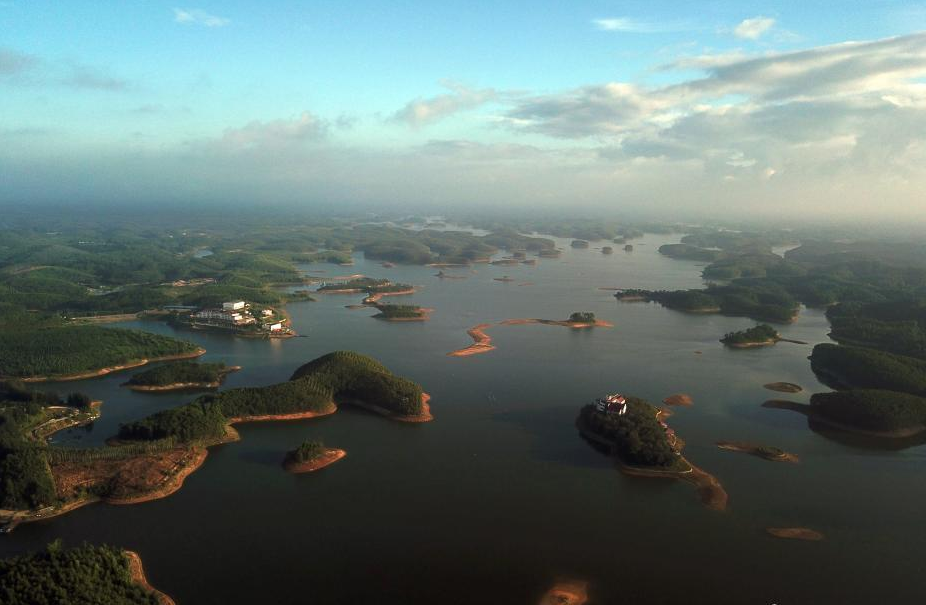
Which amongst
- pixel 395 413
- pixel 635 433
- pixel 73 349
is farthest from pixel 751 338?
pixel 73 349

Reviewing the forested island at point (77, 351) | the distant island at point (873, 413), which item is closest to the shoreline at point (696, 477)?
the distant island at point (873, 413)

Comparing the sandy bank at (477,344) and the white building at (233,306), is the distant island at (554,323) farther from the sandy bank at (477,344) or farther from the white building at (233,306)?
the white building at (233,306)

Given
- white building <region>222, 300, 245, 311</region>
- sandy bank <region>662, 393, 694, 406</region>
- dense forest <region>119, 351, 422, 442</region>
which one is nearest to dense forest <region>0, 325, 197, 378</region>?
white building <region>222, 300, 245, 311</region>

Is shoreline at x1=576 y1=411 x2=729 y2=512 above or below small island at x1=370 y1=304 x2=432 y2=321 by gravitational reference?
below

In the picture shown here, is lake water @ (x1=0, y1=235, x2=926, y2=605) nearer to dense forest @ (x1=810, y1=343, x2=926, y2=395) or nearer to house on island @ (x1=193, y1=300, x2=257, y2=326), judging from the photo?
dense forest @ (x1=810, y1=343, x2=926, y2=395)

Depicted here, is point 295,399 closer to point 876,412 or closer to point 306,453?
point 306,453

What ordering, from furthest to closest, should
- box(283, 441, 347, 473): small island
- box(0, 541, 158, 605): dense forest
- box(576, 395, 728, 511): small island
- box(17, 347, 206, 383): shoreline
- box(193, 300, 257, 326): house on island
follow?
box(193, 300, 257, 326): house on island < box(17, 347, 206, 383): shoreline < box(283, 441, 347, 473): small island < box(576, 395, 728, 511): small island < box(0, 541, 158, 605): dense forest

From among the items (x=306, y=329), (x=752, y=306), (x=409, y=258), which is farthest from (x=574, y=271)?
(x=306, y=329)
